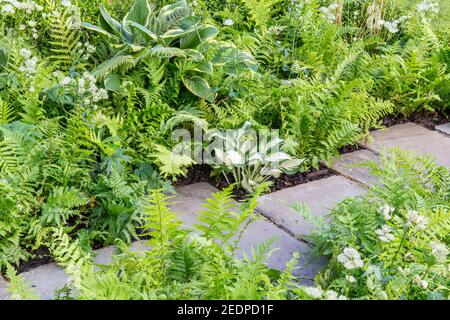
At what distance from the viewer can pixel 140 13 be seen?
484cm

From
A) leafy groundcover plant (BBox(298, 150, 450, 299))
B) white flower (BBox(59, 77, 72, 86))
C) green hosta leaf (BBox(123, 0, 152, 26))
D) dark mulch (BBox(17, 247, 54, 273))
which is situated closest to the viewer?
leafy groundcover plant (BBox(298, 150, 450, 299))

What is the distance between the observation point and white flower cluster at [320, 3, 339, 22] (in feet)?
18.6

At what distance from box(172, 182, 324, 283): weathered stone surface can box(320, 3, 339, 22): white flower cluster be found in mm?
2112

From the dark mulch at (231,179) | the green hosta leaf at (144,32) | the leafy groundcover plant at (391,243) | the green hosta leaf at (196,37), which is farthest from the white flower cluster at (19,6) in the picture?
the leafy groundcover plant at (391,243)

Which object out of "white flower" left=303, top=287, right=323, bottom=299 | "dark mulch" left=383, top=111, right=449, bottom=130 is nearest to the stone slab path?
"dark mulch" left=383, top=111, right=449, bottom=130

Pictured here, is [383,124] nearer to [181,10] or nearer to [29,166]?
[181,10]

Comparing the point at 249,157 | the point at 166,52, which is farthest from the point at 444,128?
the point at 166,52

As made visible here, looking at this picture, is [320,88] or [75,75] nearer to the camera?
[75,75]

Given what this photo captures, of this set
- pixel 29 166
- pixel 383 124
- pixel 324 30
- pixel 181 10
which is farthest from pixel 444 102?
pixel 29 166

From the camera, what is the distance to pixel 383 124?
5473 millimetres

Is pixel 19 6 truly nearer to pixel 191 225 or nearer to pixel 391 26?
pixel 191 225

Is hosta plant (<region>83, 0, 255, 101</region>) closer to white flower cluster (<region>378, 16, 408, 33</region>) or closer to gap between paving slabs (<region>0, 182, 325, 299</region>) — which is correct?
gap between paving slabs (<region>0, 182, 325, 299</region>)

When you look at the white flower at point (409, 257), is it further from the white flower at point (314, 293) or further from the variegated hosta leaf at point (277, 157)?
the variegated hosta leaf at point (277, 157)
